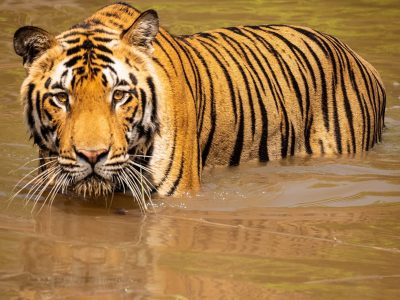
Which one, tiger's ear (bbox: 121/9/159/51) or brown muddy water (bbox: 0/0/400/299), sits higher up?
tiger's ear (bbox: 121/9/159/51)

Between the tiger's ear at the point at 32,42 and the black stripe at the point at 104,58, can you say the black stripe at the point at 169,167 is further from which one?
the tiger's ear at the point at 32,42

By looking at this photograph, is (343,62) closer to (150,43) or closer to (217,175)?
(217,175)

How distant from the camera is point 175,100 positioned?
5.32 meters

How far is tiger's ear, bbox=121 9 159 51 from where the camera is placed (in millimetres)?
5090

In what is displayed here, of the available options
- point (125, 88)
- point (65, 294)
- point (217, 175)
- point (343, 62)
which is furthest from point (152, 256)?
point (343, 62)

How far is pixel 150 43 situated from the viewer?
17.0ft

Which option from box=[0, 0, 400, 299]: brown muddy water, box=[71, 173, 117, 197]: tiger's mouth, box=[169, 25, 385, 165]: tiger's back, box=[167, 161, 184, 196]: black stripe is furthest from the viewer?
box=[169, 25, 385, 165]: tiger's back

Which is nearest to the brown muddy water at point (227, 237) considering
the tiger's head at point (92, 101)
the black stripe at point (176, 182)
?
the black stripe at point (176, 182)

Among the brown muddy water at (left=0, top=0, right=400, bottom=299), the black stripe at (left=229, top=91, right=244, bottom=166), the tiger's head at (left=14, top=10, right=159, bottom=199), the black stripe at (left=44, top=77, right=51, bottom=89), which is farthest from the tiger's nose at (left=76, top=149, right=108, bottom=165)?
the black stripe at (left=229, top=91, right=244, bottom=166)

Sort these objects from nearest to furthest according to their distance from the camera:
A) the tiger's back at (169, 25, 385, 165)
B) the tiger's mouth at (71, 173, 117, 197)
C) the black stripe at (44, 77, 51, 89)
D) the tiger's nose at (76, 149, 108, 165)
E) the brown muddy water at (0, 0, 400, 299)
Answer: the brown muddy water at (0, 0, 400, 299), the tiger's nose at (76, 149, 108, 165), the tiger's mouth at (71, 173, 117, 197), the black stripe at (44, 77, 51, 89), the tiger's back at (169, 25, 385, 165)

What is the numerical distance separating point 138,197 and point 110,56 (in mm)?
686

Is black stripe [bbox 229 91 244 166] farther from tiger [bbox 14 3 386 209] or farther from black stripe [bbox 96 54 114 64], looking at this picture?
black stripe [bbox 96 54 114 64]

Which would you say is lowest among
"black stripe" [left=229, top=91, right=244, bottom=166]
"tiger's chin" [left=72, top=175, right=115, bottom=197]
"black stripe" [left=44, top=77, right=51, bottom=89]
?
"tiger's chin" [left=72, top=175, right=115, bottom=197]

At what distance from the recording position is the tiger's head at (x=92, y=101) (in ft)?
15.9
